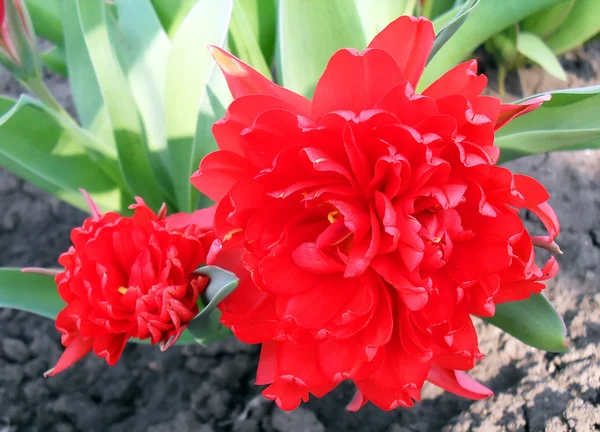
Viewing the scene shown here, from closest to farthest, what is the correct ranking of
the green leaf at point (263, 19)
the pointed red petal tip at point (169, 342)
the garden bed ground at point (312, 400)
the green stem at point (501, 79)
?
the pointed red petal tip at point (169, 342), the garden bed ground at point (312, 400), the green leaf at point (263, 19), the green stem at point (501, 79)

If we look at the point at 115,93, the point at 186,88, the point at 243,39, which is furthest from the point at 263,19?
the point at 115,93

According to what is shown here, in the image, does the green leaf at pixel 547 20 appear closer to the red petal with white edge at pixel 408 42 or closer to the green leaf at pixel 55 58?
the red petal with white edge at pixel 408 42

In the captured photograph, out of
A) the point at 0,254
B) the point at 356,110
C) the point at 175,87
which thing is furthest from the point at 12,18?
the point at 0,254

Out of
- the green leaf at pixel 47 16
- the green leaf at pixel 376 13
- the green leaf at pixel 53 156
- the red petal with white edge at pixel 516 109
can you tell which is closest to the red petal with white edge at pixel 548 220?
the red petal with white edge at pixel 516 109

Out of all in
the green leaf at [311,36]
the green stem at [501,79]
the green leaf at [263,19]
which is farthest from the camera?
the green stem at [501,79]

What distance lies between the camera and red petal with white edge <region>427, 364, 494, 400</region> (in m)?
0.70

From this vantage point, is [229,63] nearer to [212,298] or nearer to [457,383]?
[212,298]

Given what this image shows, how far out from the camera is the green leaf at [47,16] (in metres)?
1.05

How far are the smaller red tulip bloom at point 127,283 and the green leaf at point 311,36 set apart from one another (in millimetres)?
277

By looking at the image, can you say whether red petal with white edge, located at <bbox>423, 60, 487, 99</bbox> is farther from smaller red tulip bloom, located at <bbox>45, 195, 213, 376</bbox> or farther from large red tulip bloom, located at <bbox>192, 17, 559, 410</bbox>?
smaller red tulip bloom, located at <bbox>45, 195, 213, 376</bbox>

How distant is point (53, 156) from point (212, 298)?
1.54 feet

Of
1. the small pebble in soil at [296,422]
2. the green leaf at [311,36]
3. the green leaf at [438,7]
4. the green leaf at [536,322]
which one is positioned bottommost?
the small pebble in soil at [296,422]

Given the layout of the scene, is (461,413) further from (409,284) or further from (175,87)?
(175,87)

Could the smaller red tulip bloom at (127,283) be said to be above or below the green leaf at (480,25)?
below
